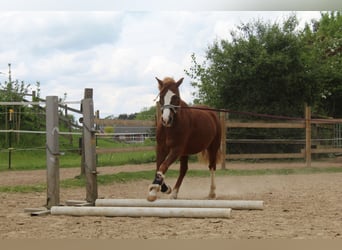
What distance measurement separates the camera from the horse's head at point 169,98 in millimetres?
6117

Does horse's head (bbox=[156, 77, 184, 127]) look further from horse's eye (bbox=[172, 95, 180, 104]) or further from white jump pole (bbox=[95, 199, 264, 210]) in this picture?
white jump pole (bbox=[95, 199, 264, 210])

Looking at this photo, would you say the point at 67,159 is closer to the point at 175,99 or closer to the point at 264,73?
the point at 264,73

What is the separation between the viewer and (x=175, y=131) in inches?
253

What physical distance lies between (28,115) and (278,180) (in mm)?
9789

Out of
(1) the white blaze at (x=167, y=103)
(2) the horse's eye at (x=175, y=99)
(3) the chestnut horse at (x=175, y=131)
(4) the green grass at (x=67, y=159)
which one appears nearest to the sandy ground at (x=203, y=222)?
(3) the chestnut horse at (x=175, y=131)

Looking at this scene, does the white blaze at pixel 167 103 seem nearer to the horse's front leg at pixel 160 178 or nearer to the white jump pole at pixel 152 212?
the horse's front leg at pixel 160 178

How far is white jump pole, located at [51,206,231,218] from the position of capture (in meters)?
5.27

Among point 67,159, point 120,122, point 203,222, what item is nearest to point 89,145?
point 203,222

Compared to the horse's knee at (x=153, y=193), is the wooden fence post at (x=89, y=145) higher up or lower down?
higher up

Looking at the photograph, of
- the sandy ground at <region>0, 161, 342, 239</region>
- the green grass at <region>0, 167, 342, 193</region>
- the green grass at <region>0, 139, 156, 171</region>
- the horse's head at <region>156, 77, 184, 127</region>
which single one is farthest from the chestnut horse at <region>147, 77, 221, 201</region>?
the green grass at <region>0, 139, 156, 171</region>

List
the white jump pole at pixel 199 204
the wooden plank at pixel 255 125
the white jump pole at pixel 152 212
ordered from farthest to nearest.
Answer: the wooden plank at pixel 255 125, the white jump pole at pixel 199 204, the white jump pole at pixel 152 212

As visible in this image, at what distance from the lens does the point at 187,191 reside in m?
8.43

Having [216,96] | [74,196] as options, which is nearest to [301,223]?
[74,196]

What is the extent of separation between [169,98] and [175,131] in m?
0.48
